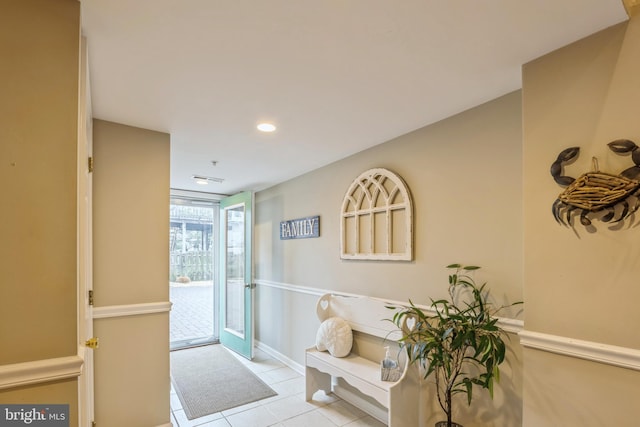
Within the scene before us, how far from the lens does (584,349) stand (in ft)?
4.23

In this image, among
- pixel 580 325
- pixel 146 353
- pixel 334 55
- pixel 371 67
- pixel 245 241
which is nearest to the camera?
pixel 580 325

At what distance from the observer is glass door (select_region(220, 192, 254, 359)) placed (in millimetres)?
4160

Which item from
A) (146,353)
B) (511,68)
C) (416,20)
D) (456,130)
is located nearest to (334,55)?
(416,20)

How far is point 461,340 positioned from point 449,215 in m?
0.82

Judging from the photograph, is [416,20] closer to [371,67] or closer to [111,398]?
[371,67]

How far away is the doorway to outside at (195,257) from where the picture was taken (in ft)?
17.1

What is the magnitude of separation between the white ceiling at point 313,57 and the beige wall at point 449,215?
0.19 m

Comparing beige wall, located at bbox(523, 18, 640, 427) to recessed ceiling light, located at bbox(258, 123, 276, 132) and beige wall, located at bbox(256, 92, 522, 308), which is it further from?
recessed ceiling light, located at bbox(258, 123, 276, 132)

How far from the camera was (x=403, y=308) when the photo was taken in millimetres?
2389

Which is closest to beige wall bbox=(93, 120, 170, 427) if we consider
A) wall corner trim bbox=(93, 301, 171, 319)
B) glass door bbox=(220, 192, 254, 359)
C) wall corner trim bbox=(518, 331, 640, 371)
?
wall corner trim bbox=(93, 301, 171, 319)

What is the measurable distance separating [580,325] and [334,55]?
156 cm

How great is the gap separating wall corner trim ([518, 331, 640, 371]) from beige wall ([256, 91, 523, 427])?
0.39 m

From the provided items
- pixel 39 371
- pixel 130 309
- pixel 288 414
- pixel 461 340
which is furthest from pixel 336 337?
pixel 39 371

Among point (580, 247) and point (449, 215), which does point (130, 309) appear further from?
point (580, 247)
